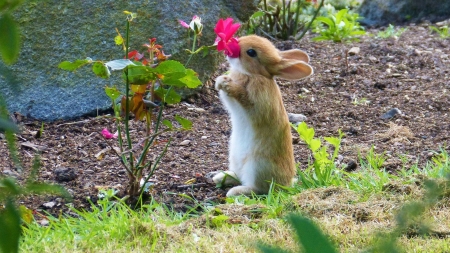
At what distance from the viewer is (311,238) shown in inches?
23.5

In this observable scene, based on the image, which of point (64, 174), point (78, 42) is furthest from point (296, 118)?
point (64, 174)

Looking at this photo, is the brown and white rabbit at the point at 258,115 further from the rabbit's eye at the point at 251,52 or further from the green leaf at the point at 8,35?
the green leaf at the point at 8,35

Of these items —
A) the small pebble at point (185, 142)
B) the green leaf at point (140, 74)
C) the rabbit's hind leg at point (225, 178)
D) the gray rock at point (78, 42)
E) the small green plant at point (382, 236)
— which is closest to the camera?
the small green plant at point (382, 236)

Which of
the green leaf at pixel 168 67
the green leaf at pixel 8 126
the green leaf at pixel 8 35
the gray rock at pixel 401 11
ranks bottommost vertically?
the gray rock at pixel 401 11

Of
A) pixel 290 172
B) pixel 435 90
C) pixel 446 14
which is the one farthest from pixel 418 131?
pixel 446 14

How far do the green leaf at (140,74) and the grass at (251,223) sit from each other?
0.64 m

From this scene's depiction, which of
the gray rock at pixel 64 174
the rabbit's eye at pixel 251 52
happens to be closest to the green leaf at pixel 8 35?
the rabbit's eye at pixel 251 52

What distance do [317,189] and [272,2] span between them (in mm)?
5266

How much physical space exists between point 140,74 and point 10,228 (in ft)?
8.43

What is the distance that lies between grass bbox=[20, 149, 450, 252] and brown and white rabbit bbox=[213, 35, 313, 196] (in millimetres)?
131

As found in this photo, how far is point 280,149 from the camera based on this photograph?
3.87 meters

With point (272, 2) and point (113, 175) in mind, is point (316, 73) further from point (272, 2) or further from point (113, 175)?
point (113, 175)

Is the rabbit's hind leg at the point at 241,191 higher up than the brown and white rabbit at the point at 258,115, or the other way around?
the brown and white rabbit at the point at 258,115

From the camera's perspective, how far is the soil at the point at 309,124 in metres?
4.09
